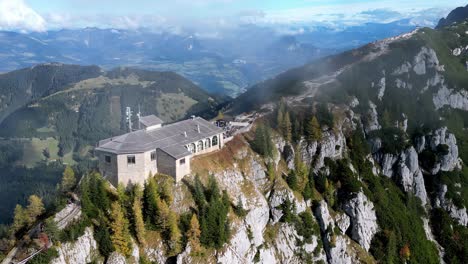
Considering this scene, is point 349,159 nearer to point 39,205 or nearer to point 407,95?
point 407,95

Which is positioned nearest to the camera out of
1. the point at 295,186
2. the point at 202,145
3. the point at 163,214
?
the point at 163,214

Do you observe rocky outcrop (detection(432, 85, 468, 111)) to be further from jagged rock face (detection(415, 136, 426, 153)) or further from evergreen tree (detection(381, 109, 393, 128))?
evergreen tree (detection(381, 109, 393, 128))

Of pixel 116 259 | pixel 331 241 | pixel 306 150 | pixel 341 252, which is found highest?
pixel 306 150

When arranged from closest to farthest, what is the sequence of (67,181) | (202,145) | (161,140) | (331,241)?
(67,181)
(161,140)
(202,145)
(331,241)

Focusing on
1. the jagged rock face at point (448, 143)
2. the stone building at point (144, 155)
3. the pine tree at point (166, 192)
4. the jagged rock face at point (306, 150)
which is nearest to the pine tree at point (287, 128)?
the jagged rock face at point (306, 150)

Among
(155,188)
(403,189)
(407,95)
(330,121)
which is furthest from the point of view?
(407,95)

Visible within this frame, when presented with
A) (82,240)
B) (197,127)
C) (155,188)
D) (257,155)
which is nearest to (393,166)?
(257,155)

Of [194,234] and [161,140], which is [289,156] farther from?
[194,234]

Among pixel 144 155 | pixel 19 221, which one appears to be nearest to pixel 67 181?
pixel 19 221
